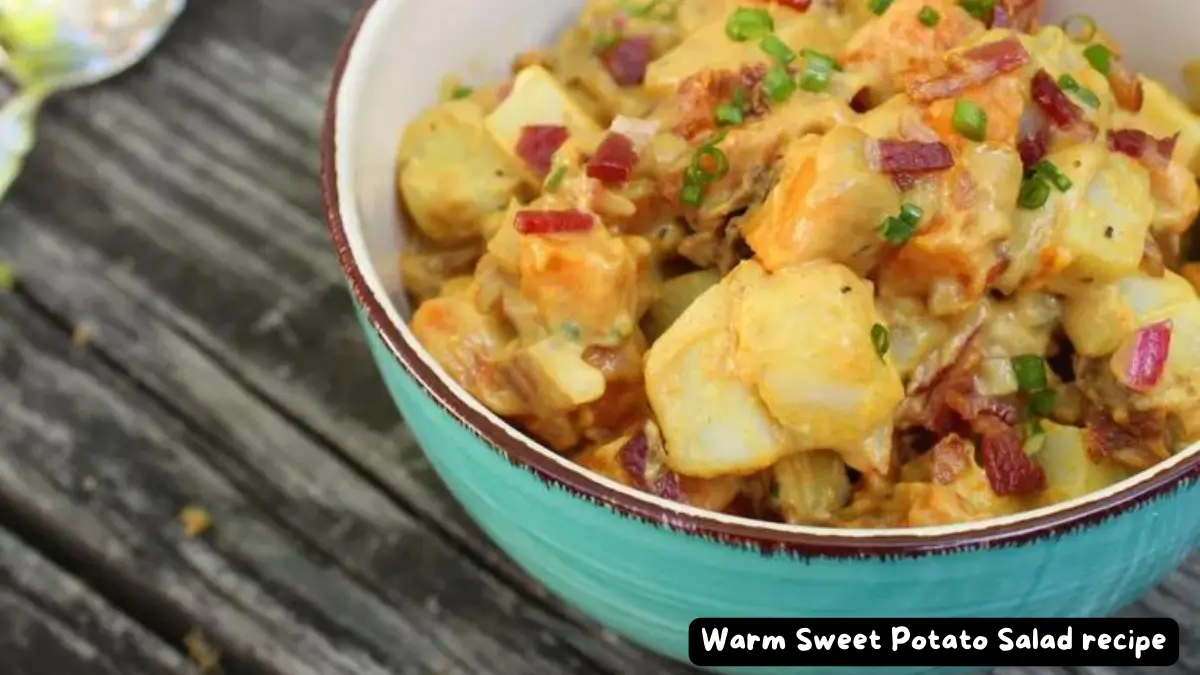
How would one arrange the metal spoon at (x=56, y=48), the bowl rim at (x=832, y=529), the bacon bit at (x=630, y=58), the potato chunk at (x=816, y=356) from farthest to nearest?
the metal spoon at (x=56, y=48) → the bacon bit at (x=630, y=58) → the potato chunk at (x=816, y=356) → the bowl rim at (x=832, y=529)

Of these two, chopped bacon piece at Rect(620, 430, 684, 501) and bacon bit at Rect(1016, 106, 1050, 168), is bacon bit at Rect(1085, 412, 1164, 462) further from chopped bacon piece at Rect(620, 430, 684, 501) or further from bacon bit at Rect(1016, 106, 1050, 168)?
chopped bacon piece at Rect(620, 430, 684, 501)

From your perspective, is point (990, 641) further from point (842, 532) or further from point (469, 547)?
point (469, 547)

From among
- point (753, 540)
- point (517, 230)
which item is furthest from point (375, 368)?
point (753, 540)

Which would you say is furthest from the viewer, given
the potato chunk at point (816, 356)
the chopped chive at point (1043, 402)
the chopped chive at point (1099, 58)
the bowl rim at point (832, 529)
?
the chopped chive at point (1099, 58)

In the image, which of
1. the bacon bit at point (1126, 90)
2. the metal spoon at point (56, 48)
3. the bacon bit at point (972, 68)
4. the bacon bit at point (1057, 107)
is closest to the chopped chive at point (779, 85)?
the bacon bit at point (972, 68)

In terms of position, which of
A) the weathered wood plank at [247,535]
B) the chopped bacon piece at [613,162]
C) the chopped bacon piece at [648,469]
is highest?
the chopped bacon piece at [613,162]

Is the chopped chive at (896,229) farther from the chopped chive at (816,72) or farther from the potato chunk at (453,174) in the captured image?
the potato chunk at (453,174)

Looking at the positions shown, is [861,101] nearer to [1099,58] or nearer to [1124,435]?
[1099,58]

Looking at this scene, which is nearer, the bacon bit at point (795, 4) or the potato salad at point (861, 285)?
the potato salad at point (861, 285)
